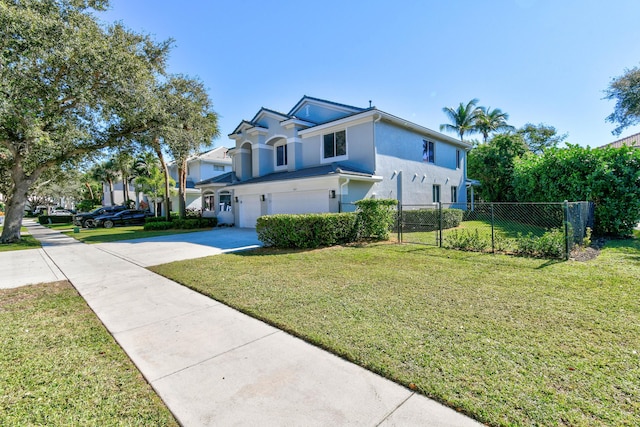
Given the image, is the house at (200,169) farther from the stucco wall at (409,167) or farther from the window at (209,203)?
the stucco wall at (409,167)

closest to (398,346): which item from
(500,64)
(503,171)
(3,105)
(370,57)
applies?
(3,105)

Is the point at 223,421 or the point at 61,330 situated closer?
the point at 223,421

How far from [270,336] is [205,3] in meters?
12.5

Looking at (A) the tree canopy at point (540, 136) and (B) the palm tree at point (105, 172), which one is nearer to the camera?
(A) the tree canopy at point (540, 136)

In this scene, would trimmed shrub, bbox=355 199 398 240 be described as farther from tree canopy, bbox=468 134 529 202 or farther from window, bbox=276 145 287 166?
tree canopy, bbox=468 134 529 202

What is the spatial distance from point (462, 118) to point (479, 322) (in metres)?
36.1

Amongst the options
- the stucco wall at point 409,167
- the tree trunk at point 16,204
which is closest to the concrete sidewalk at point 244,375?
the stucco wall at point 409,167

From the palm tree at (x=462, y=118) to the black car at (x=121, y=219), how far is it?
34.9 metres

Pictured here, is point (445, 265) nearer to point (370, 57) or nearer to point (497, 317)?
point (497, 317)

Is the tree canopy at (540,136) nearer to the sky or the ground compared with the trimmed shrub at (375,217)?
nearer to the sky

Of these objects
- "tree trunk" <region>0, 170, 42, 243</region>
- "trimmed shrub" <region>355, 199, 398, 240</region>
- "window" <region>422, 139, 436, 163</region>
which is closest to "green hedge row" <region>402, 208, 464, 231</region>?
"trimmed shrub" <region>355, 199, 398, 240</region>

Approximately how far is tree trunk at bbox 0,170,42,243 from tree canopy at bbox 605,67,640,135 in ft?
122

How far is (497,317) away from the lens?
4.09 m

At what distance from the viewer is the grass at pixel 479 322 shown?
2500 mm
